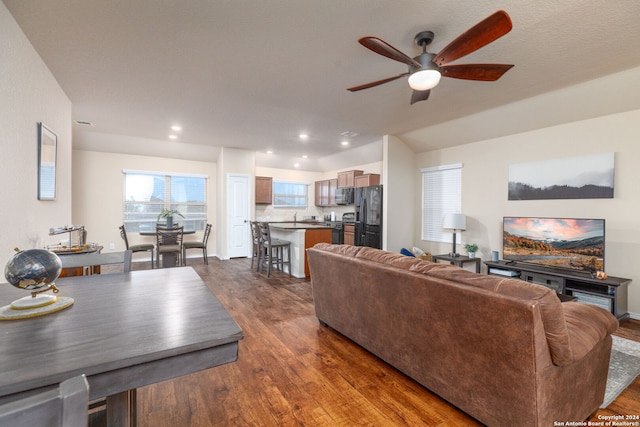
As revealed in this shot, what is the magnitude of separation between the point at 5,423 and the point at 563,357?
6.18ft

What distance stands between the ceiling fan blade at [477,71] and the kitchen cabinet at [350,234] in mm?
4716

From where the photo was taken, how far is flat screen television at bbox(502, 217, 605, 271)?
3455 millimetres

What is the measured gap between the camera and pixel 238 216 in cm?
688

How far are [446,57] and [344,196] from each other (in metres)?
5.44

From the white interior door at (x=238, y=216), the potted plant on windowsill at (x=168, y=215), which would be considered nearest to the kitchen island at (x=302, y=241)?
the white interior door at (x=238, y=216)

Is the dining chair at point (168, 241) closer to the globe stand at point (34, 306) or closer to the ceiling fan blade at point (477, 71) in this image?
the globe stand at point (34, 306)

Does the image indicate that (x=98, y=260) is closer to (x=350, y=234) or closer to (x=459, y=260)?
(x=459, y=260)

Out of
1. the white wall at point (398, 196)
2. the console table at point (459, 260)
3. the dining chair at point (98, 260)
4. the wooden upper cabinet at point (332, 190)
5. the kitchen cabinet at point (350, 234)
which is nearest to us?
the dining chair at point (98, 260)

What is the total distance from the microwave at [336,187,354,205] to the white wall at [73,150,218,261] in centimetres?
432

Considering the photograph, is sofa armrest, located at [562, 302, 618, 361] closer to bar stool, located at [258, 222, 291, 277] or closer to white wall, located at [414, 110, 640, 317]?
white wall, located at [414, 110, 640, 317]

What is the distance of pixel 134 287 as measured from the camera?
146 cm

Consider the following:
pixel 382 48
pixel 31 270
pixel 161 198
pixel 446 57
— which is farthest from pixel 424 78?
pixel 161 198

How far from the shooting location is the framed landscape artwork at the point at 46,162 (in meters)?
2.62

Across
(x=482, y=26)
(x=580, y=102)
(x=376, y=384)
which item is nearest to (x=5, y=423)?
(x=376, y=384)
